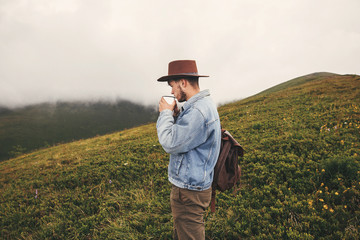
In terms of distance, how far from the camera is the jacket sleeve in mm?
2453

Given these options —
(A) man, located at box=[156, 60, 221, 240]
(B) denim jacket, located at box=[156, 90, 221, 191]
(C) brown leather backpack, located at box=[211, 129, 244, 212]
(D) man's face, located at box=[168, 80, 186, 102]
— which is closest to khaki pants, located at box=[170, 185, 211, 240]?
(A) man, located at box=[156, 60, 221, 240]

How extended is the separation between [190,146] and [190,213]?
1.10m

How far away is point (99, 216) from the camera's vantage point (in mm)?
→ 5082

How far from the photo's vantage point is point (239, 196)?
16.2 feet

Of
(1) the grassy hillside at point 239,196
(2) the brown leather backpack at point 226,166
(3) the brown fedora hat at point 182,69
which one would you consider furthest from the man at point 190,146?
(1) the grassy hillside at point 239,196

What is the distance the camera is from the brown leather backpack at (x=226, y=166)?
2998 mm

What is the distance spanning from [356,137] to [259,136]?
3421mm

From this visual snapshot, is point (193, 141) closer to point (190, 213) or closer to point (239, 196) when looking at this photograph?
point (190, 213)

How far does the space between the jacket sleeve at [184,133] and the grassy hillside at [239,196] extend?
2.81m

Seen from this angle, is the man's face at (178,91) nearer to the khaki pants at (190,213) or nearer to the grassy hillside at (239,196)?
the khaki pants at (190,213)

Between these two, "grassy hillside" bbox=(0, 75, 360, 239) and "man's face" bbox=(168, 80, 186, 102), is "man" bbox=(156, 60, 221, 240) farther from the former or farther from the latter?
"grassy hillside" bbox=(0, 75, 360, 239)

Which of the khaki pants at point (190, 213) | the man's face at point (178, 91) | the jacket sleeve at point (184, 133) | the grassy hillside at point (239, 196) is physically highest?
the man's face at point (178, 91)

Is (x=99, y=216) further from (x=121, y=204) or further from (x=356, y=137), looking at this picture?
(x=356, y=137)

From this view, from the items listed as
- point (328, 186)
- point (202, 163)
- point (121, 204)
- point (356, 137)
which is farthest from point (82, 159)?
point (356, 137)
